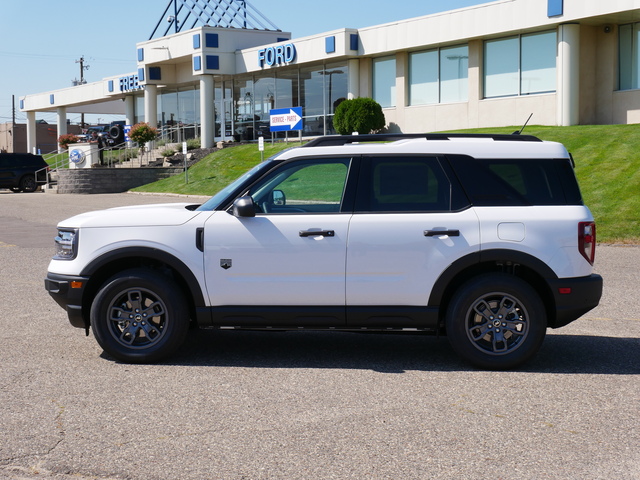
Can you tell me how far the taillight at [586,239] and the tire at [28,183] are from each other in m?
38.7

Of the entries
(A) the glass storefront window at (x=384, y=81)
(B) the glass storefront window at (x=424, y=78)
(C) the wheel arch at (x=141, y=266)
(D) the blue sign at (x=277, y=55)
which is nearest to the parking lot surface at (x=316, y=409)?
(C) the wheel arch at (x=141, y=266)

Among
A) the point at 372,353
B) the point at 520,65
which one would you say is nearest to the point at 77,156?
the point at 520,65

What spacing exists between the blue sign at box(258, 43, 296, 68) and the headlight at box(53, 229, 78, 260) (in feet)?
116

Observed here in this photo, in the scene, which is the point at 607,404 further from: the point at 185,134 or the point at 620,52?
the point at 185,134

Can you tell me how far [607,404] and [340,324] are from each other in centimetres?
211

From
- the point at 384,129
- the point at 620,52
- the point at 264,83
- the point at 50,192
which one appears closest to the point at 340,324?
the point at 620,52

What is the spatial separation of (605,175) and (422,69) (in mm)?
16379

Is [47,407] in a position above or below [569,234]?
below

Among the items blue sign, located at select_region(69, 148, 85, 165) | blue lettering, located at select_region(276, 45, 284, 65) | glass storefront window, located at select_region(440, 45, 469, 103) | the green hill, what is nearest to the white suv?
the green hill

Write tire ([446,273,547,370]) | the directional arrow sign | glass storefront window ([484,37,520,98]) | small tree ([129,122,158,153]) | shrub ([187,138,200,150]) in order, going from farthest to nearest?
1. shrub ([187,138,200,150])
2. small tree ([129,122,158,153])
3. the directional arrow sign
4. glass storefront window ([484,37,520,98])
5. tire ([446,273,547,370])

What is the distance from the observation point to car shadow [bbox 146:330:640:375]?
6.91 m

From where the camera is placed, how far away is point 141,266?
7.05 meters

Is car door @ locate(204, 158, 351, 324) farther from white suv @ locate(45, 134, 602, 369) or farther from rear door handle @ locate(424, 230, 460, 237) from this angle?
rear door handle @ locate(424, 230, 460, 237)

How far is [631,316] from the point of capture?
909cm
